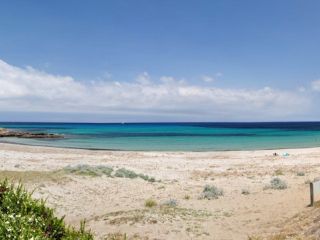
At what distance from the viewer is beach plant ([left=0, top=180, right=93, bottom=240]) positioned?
5.43m

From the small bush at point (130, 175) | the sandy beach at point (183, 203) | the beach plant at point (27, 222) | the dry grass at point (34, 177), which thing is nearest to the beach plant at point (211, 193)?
the sandy beach at point (183, 203)

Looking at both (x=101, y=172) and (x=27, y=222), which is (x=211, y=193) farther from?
(x=27, y=222)

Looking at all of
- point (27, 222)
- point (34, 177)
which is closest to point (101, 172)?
point (34, 177)

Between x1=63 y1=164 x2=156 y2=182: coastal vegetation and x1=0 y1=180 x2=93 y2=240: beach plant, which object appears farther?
x1=63 y1=164 x2=156 y2=182: coastal vegetation

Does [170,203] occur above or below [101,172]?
below

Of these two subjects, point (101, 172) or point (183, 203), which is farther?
point (101, 172)

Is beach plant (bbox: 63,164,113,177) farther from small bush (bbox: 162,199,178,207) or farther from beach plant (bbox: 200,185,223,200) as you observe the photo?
small bush (bbox: 162,199,178,207)

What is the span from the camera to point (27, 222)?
5.88 meters

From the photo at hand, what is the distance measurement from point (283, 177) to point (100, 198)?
41.3 feet

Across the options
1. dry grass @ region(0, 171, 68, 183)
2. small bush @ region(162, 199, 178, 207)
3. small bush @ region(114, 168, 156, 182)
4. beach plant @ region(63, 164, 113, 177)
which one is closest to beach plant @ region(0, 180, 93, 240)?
small bush @ region(162, 199, 178, 207)

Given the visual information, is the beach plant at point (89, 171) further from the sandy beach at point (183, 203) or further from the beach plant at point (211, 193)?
the beach plant at point (211, 193)

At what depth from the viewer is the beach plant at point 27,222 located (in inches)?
214

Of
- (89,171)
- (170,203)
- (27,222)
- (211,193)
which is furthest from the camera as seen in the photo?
(89,171)

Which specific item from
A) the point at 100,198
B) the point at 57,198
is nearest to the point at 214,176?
the point at 100,198
